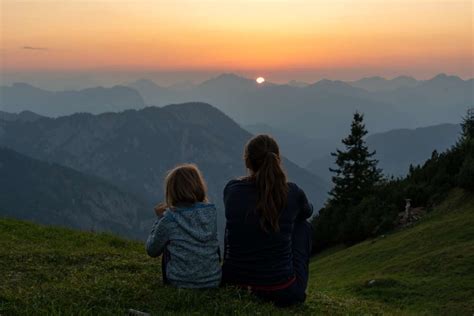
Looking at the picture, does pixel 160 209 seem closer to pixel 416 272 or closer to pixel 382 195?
pixel 416 272

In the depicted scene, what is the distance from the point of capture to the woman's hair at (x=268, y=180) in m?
7.13

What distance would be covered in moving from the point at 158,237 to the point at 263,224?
1.62 m

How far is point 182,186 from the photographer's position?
24.2 ft

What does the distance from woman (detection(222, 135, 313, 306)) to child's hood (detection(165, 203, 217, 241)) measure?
0.95ft

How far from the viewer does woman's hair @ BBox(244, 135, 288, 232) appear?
7.13 meters

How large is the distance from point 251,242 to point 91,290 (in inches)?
101

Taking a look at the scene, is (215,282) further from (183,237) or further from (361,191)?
(361,191)

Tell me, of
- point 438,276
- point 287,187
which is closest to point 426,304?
point 438,276

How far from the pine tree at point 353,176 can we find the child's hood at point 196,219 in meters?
38.6

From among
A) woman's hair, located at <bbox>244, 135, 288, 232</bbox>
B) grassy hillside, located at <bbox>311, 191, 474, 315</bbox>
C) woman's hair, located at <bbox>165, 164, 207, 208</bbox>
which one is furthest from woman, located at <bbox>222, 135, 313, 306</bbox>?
grassy hillside, located at <bbox>311, 191, 474, 315</bbox>

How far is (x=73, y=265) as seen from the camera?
1028 centimetres

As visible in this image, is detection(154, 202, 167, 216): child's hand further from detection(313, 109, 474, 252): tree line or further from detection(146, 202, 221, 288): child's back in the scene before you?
Answer: detection(313, 109, 474, 252): tree line

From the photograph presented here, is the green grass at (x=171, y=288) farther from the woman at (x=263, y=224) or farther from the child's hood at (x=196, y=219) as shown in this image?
the child's hood at (x=196, y=219)

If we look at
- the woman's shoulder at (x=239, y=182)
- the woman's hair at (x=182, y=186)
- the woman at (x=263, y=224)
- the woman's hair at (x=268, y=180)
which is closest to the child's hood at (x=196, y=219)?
the woman's hair at (x=182, y=186)
